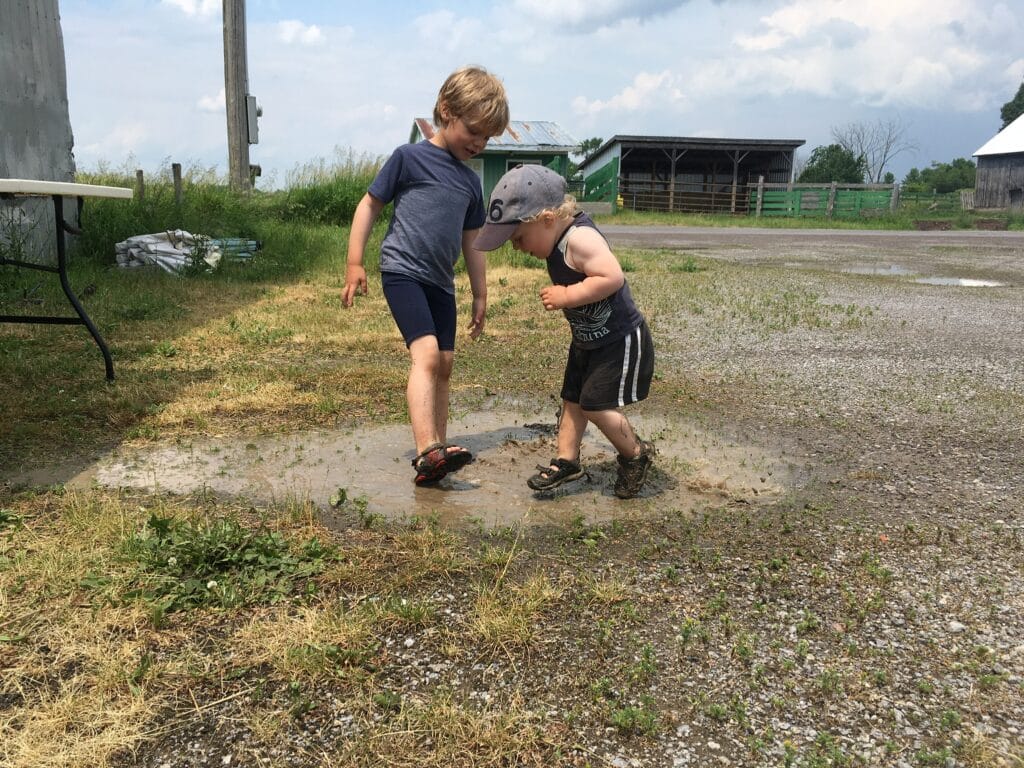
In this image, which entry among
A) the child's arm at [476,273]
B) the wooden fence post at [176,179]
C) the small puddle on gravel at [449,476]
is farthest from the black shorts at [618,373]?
the wooden fence post at [176,179]

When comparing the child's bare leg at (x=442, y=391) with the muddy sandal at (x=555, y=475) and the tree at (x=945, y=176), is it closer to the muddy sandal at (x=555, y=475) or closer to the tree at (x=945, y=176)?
the muddy sandal at (x=555, y=475)

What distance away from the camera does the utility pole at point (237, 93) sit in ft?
38.8

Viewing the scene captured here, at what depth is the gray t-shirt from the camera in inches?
127

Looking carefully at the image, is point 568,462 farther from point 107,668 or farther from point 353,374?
point 353,374

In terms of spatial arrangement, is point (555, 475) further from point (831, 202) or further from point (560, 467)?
point (831, 202)

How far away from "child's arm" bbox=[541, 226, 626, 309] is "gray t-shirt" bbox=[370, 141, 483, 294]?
23.0 inches

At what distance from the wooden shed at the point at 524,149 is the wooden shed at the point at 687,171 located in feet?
18.4

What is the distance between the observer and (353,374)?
16.0ft

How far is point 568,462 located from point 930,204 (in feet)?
123

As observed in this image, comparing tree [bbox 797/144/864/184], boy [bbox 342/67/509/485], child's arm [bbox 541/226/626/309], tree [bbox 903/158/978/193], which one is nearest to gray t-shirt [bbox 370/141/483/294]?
boy [bbox 342/67/509/485]

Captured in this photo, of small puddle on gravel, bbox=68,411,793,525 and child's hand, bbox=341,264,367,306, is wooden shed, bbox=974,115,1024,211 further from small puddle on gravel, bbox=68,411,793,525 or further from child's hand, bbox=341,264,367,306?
child's hand, bbox=341,264,367,306

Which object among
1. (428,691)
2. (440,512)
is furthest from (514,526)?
(428,691)

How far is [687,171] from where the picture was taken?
37531 mm

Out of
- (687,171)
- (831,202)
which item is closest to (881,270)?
(831,202)
